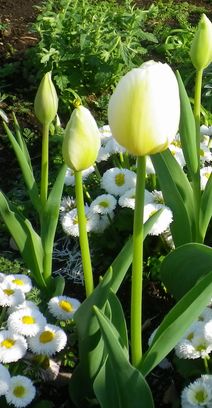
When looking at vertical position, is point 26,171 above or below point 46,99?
below

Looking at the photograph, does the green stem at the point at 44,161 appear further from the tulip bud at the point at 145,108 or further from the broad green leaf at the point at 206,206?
the tulip bud at the point at 145,108

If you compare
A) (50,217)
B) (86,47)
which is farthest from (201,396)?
(86,47)

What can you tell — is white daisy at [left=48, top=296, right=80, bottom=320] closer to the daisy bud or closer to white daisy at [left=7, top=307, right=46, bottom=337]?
white daisy at [left=7, top=307, right=46, bottom=337]

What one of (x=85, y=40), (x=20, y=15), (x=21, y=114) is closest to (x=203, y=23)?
(x=85, y=40)

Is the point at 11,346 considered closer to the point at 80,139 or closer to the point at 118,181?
the point at 80,139

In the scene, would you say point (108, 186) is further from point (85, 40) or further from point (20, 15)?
point (20, 15)

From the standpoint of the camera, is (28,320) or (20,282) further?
(20,282)

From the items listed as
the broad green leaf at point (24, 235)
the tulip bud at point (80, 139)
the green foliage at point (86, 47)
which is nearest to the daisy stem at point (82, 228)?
the tulip bud at point (80, 139)

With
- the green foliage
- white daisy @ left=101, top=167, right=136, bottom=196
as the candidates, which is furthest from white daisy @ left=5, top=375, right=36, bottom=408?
the green foliage
